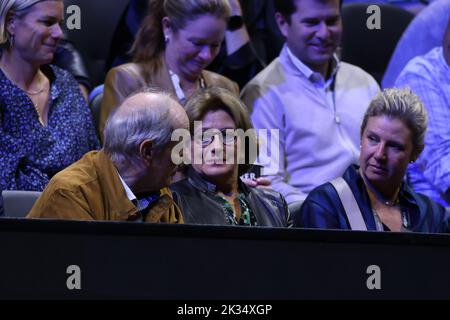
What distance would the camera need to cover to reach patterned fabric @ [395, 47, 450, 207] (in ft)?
8.73

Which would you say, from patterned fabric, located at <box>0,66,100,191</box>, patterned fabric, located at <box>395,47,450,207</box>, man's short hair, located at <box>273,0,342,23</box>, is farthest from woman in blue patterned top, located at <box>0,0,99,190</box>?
patterned fabric, located at <box>395,47,450,207</box>

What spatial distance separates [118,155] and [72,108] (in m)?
0.49

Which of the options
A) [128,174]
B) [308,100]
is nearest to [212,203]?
[128,174]

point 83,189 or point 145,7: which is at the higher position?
point 145,7

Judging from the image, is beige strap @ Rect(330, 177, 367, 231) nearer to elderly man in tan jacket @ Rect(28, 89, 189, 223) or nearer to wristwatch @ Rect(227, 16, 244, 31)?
elderly man in tan jacket @ Rect(28, 89, 189, 223)

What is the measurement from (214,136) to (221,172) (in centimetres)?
7

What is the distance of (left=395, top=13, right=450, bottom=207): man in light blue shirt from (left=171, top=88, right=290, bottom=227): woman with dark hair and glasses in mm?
519

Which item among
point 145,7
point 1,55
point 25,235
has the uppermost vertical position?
point 145,7

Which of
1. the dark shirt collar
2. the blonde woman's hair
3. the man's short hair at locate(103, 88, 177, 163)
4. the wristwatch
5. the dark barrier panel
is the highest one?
the wristwatch

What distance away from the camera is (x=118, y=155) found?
203 centimetres

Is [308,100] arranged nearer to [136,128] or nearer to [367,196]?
[367,196]

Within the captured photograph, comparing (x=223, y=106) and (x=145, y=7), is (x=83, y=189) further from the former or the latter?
(x=145, y=7)

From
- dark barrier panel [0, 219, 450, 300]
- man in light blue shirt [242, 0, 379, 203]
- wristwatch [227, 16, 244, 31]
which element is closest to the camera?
dark barrier panel [0, 219, 450, 300]

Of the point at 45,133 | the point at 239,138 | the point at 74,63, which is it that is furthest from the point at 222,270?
the point at 74,63
